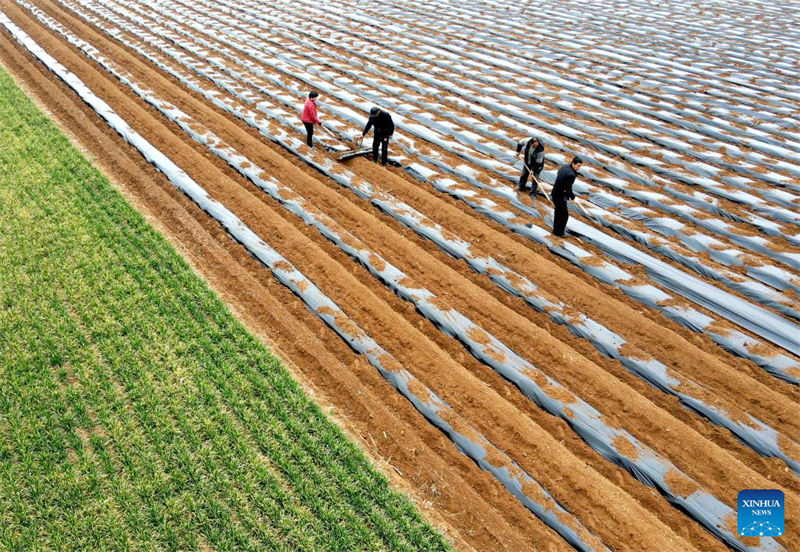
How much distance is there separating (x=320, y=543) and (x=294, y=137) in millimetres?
9777

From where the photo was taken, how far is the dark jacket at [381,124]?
11062 millimetres

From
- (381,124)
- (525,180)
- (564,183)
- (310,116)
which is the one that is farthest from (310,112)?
(564,183)

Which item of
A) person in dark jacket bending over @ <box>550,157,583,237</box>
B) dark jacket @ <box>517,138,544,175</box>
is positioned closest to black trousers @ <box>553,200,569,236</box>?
person in dark jacket bending over @ <box>550,157,583,237</box>

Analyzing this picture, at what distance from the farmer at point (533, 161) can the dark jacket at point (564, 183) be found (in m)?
1.06

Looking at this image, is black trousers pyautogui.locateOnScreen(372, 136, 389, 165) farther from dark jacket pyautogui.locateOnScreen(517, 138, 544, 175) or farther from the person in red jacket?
dark jacket pyautogui.locateOnScreen(517, 138, 544, 175)

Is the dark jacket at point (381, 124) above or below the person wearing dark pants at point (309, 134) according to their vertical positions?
above

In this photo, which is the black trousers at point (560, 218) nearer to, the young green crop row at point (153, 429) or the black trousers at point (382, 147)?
the black trousers at point (382, 147)

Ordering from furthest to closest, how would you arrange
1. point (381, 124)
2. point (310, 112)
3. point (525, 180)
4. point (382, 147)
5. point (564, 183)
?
point (310, 112), point (382, 147), point (381, 124), point (525, 180), point (564, 183)

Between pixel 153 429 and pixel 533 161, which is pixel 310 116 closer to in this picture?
pixel 533 161

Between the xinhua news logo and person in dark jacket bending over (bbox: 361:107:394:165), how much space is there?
8782mm

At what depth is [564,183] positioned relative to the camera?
8867mm

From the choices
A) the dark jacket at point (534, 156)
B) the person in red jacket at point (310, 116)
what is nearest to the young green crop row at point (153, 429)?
the person in red jacket at point (310, 116)

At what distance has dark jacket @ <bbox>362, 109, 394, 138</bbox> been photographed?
11062mm

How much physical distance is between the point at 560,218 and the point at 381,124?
442cm
